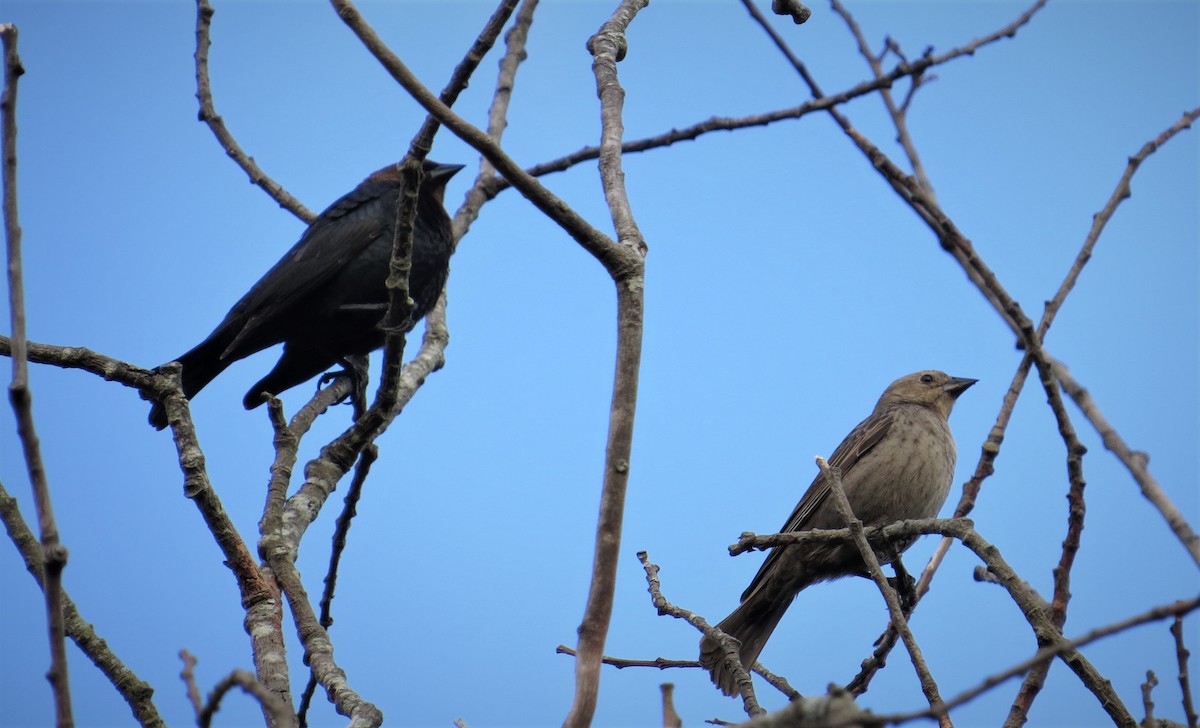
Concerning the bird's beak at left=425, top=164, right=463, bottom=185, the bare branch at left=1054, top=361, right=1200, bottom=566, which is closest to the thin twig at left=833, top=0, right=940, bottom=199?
the bare branch at left=1054, top=361, right=1200, bottom=566

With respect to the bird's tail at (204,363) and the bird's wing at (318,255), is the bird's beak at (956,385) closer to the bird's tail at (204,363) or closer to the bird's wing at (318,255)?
the bird's wing at (318,255)

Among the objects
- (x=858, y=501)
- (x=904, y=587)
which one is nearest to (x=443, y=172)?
(x=858, y=501)

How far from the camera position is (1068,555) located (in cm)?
354

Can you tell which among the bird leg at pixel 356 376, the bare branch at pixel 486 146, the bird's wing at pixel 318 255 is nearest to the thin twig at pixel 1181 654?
the bare branch at pixel 486 146

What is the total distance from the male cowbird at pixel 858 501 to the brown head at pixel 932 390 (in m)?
0.68

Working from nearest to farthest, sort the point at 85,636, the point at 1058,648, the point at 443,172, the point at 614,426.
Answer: the point at 1058,648, the point at 614,426, the point at 85,636, the point at 443,172

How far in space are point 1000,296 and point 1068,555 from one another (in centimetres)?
88

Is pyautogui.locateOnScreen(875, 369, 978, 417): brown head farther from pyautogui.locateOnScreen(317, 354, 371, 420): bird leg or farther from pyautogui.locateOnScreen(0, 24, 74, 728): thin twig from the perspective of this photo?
pyautogui.locateOnScreen(0, 24, 74, 728): thin twig

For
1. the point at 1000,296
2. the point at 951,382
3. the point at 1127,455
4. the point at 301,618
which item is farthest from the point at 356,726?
the point at 951,382

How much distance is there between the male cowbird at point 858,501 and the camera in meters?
5.68

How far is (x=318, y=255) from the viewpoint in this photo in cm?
646

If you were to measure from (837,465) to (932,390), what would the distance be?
1.52 metres

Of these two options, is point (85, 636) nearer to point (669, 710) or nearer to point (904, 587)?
point (669, 710)

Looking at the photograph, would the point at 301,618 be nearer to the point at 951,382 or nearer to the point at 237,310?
the point at 237,310
